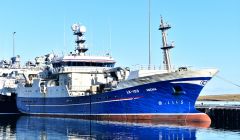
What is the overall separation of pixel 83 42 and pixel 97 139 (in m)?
36.8

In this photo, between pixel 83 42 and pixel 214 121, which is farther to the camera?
pixel 83 42

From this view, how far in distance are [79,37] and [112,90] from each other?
1989 cm

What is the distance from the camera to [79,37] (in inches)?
3063

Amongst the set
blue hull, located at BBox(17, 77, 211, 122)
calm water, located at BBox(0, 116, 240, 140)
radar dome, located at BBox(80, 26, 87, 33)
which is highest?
radar dome, located at BBox(80, 26, 87, 33)

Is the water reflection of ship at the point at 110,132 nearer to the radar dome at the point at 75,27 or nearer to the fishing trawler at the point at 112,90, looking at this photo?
the fishing trawler at the point at 112,90

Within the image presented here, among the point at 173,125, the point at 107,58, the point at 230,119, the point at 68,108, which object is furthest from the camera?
the point at 107,58

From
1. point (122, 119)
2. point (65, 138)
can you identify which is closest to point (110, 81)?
point (122, 119)

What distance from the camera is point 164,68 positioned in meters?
61.4

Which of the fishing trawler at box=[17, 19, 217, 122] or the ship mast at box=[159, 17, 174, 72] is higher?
the ship mast at box=[159, 17, 174, 72]

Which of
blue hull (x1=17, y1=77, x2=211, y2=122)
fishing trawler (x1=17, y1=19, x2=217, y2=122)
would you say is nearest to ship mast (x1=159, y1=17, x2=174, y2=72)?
fishing trawler (x1=17, y1=19, x2=217, y2=122)

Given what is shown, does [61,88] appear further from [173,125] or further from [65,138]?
[65,138]

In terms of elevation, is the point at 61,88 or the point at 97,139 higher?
the point at 61,88

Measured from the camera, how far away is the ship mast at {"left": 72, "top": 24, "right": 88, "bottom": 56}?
252ft

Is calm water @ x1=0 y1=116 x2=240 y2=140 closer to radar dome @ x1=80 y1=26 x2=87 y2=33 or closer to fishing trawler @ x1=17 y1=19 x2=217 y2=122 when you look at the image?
fishing trawler @ x1=17 y1=19 x2=217 y2=122
